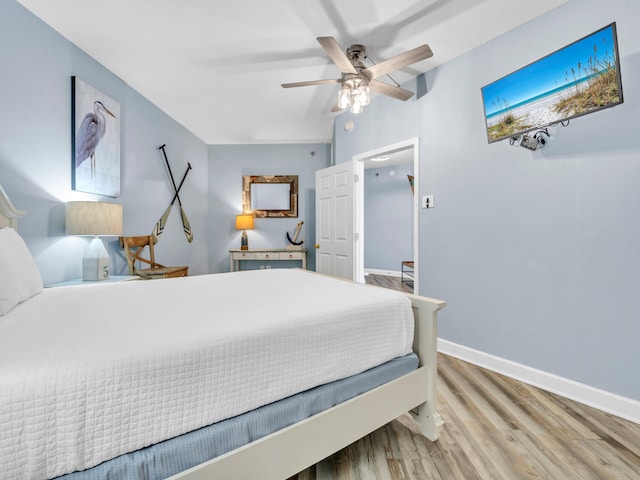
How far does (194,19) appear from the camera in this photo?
6.67ft

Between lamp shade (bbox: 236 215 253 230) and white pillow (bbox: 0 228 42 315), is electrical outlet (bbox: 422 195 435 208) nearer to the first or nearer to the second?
white pillow (bbox: 0 228 42 315)

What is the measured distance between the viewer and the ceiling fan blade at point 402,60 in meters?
1.91

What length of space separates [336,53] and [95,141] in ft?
7.21

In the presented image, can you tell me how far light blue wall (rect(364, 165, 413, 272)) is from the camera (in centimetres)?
614

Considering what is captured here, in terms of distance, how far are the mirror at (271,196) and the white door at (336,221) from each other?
106cm

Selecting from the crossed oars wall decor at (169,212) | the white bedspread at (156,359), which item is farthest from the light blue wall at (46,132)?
the white bedspread at (156,359)

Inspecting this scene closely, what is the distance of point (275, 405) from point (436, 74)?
116 inches

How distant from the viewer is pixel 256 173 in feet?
16.5

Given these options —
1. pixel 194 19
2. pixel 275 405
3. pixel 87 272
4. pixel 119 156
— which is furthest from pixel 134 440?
pixel 119 156

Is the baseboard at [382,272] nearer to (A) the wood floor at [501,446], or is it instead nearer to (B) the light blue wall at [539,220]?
(B) the light blue wall at [539,220]

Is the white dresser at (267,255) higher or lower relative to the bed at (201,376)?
higher

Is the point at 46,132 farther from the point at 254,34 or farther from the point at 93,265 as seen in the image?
the point at 254,34

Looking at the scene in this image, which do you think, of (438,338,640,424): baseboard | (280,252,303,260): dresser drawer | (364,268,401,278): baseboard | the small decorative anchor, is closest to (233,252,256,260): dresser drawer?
(280,252,303,260): dresser drawer

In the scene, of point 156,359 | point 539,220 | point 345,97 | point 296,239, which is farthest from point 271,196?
Answer: point 156,359
